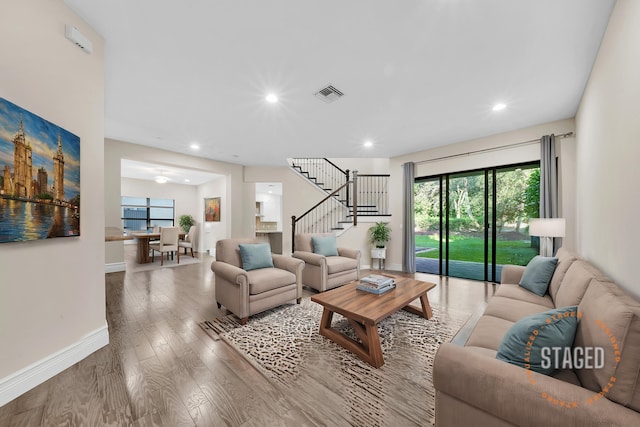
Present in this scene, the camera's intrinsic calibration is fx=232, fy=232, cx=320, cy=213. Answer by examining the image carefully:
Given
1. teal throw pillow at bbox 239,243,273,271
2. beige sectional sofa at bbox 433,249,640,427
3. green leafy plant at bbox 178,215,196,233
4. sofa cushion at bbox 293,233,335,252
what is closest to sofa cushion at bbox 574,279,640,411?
beige sectional sofa at bbox 433,249,640,427

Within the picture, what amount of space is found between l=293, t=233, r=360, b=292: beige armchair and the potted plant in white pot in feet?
3.87

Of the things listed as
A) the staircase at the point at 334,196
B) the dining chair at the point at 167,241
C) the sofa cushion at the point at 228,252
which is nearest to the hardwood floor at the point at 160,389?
the sofa cushion at the point at 228,252

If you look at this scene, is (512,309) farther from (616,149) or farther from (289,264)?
(289,264)

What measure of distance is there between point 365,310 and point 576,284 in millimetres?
1536

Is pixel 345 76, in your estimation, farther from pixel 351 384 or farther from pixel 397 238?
pixel 397 238

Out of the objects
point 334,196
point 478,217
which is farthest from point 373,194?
point 478,217

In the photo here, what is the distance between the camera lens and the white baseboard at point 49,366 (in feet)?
4.98

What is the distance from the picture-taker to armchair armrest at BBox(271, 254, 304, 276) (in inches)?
126

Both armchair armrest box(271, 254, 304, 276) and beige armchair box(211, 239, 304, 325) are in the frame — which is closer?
beige armchair box(211, 239, 304, 325)

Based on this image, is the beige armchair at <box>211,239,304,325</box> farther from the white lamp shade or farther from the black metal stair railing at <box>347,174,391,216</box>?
the black metal stair railing at <box>347,174,391,216</box>

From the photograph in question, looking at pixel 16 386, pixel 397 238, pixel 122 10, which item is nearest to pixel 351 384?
pixel 16 386

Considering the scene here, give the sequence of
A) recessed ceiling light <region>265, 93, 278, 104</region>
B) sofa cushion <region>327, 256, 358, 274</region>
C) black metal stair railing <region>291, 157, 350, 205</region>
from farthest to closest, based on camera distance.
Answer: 1. black metal stair railing <region>291, 157, 350, 205</region>
2. sofa cushion <region>327, 256, 358, 274</region>
3. recessed ceiling light <region>265, 93, 278, 104</region>

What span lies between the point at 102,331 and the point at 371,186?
6.62 m

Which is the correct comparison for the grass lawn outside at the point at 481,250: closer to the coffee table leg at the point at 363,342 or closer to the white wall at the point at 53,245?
the coffee table leg at the point at 363,342
